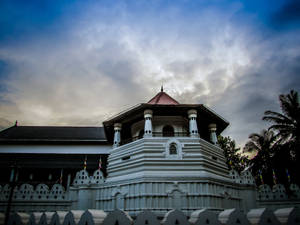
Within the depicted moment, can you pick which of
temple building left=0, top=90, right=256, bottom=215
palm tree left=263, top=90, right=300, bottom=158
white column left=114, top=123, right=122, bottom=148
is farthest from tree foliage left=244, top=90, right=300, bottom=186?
white column left=114, top=123, right=122, bottom=148

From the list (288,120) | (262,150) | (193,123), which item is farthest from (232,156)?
(193,123)

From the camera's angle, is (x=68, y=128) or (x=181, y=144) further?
(x=68, y=128)

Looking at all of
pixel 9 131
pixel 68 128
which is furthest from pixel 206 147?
pixel 9 131

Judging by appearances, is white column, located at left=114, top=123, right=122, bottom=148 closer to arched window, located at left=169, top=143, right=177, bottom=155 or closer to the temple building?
the temple building

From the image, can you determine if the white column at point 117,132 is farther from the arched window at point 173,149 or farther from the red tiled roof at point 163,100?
the arched window at point 173,149

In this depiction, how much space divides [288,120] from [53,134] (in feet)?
86.6

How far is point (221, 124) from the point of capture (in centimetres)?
2034

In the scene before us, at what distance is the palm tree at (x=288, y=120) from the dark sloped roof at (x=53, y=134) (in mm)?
17968

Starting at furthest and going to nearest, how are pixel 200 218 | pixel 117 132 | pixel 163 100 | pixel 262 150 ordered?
pixel 262 150 < pixel 163 100 < pixel 117 132 < pixel 200 218

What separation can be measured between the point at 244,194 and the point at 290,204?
3.50m

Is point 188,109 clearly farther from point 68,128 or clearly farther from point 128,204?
point 68,128

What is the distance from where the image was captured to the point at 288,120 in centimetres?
2169

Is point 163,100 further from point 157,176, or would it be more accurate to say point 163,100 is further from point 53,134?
point 53,134

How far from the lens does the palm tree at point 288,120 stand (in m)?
21.1
